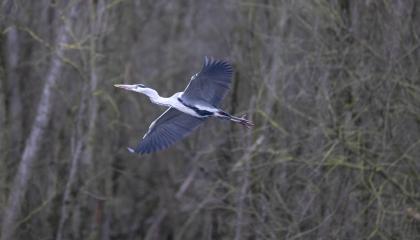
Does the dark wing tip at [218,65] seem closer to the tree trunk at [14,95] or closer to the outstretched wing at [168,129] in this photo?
the outstretched wing at [168,129]

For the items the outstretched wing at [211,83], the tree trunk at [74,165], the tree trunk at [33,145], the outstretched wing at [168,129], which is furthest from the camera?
the tree trunk at [74,165]

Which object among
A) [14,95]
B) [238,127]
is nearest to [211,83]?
[238,127]

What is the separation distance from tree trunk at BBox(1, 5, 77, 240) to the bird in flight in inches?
140

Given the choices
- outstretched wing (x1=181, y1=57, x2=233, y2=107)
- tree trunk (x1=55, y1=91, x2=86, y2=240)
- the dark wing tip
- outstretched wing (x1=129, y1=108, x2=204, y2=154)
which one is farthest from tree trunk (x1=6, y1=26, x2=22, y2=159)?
the dark wing tip

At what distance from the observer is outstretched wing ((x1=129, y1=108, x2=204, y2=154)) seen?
9.45 m

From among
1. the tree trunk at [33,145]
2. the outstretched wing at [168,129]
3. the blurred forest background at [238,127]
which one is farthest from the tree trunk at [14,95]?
the outstretched wing at [168,129]

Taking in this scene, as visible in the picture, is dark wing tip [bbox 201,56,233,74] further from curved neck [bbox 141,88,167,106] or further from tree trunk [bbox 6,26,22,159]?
tree trunk [bbox 6,26,22,159]

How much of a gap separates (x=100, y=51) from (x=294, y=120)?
3.09m

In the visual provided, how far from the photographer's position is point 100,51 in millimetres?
13438

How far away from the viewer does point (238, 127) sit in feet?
45.2

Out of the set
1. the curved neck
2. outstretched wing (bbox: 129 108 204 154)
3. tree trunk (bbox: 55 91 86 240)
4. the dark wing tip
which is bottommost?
tree trunk (bbox: 55 91 86 240)

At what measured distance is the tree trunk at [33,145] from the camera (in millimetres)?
12781

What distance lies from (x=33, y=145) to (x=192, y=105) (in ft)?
16.3

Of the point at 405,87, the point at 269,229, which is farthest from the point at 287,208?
the point at 405,87
